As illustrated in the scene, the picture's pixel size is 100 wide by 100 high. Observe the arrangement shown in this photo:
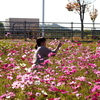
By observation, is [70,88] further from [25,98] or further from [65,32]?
[65,32]

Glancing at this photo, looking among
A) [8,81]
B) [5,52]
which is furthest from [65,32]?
[8,81]

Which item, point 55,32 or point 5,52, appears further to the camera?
point 55,32

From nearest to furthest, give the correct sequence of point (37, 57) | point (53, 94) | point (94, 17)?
point (53, 94) < point (37, 57) < point (94, 17)

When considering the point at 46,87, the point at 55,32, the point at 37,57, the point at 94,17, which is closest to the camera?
the point at 46,87

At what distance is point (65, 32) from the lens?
1891 centimetres

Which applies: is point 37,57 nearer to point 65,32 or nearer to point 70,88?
point 70,88

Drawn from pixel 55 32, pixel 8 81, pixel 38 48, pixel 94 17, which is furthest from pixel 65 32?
pixel 94 17

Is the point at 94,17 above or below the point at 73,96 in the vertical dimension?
above

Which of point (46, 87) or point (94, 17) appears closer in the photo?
point (46, 87)

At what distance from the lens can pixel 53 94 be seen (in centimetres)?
394

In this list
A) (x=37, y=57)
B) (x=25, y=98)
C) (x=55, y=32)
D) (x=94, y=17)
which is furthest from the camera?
(x=94, y=17)

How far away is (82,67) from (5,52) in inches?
178

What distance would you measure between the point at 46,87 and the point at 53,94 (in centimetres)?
30

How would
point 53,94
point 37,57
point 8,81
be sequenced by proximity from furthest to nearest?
point 37,57 < point 8,81 < point 53,94
